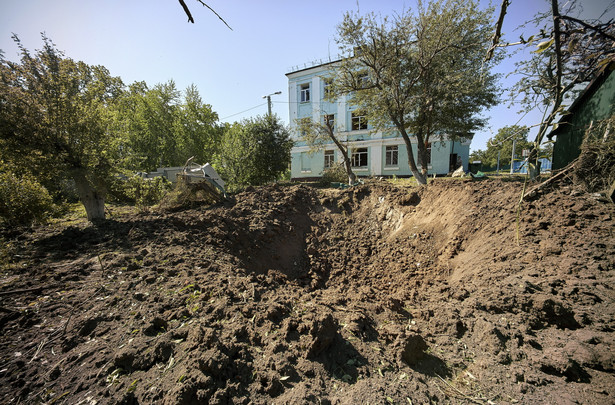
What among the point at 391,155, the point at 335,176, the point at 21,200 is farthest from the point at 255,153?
the point at 391,155

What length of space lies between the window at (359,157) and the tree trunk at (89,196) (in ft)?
59.6

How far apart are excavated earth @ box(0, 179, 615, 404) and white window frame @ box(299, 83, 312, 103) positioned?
20458mm

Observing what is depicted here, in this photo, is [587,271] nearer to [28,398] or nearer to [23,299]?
[28,398]

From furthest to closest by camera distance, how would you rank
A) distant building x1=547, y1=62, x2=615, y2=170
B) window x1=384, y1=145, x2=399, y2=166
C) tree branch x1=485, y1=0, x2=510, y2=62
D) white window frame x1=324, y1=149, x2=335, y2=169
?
white window frame x1=324, y1=149, x2=335, y2=169, window x1=384, y1=145, x2=399, y2=166, distant building x1=547, y1=62, x2=615, y2=170, tree branch x1=485, y1=0, x2=510, y2=62

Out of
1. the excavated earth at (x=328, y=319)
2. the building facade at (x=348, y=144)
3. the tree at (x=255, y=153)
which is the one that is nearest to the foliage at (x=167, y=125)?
the tree at (x=255, y=153)

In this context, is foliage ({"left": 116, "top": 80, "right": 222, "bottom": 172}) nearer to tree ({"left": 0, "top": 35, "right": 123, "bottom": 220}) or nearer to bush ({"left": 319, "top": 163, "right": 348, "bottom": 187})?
bush ({"left": 319, "top": 163, "right": 348, "bottom": 187})

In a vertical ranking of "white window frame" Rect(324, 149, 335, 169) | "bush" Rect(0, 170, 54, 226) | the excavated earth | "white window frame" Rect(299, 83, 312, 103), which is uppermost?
"white window frame" Rect(299, 83, 312, 103)

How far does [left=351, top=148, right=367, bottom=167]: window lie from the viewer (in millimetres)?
21156

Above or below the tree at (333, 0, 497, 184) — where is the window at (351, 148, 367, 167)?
below

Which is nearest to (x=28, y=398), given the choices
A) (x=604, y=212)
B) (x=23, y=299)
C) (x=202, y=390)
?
(x=202, y=390)

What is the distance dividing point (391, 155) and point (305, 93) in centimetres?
1012

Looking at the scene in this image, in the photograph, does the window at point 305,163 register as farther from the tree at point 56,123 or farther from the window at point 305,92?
the tree at point 56,123

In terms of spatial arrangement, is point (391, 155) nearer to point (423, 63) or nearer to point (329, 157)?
point (329, 157)

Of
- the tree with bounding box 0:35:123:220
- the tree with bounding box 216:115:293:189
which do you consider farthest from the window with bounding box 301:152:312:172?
the tree with bounding box 0:35:123:220
